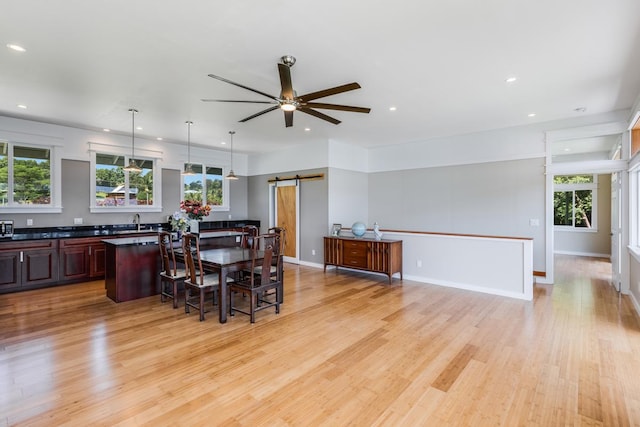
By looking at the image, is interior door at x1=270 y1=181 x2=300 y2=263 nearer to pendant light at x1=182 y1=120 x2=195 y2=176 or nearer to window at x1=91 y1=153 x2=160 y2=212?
pendant light at x1=182 y1=120 x2=195 y2=176

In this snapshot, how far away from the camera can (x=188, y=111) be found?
498 centimetres

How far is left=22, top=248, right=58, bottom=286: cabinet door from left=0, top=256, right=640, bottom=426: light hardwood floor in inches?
21.6

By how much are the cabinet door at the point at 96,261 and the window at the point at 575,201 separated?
36.8 feet

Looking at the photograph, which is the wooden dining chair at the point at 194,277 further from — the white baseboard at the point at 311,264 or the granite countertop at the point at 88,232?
the white baseboard at the point at 311,264

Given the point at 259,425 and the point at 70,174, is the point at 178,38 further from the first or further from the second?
the point at 70,174

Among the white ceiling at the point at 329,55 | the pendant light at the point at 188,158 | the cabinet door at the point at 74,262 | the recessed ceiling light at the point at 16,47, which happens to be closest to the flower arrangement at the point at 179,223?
the pendant light at the point at 188,158

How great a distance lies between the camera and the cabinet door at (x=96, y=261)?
18.7ft

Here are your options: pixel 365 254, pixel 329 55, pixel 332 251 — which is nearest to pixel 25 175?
pixel 332 251

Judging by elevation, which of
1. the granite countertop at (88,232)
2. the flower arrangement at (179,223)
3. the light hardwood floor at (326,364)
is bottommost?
the light hardwood floor at (326,364)

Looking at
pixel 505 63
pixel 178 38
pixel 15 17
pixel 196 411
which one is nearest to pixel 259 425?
pixel 196 411

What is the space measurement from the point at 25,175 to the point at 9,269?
69.9 inches

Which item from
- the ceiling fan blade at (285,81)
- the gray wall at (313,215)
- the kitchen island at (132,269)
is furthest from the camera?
the gray wall at (313,215)

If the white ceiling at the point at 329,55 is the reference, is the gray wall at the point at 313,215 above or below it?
below

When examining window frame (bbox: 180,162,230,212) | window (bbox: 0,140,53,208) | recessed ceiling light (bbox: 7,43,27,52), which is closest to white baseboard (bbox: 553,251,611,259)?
window frame (bbox: 180,162,230,212)
